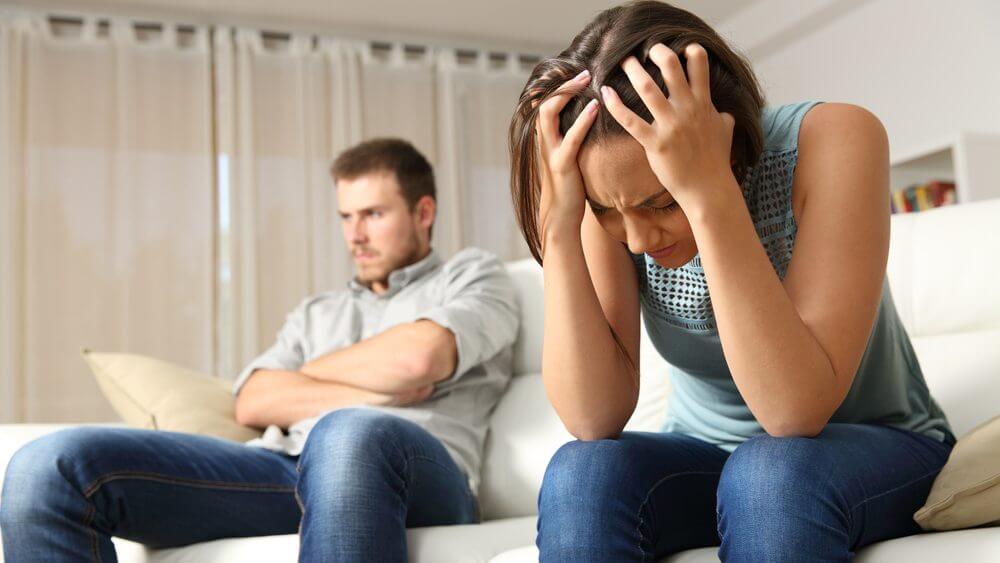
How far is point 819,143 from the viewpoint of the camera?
1007 millimetres

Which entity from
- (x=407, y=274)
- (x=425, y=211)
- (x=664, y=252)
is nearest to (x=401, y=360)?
(x=407, y=274)

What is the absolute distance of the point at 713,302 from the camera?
35.6 inches

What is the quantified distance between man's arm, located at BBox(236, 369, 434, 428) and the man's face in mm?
308

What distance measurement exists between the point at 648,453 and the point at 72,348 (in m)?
3.75

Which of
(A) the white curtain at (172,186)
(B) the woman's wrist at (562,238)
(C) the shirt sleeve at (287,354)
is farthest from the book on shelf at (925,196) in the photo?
(B) the woman's wrist at (562,238)

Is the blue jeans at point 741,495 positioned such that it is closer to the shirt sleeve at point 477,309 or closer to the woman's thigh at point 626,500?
the woman's thigh at point 626,500

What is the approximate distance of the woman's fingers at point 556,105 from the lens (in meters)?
0.96

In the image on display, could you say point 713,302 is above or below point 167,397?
above

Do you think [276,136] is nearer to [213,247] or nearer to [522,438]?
[213,247]

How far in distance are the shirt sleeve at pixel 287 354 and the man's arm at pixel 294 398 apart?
0.23ft

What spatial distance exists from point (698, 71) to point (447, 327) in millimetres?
932

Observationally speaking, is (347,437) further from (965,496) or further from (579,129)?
(965,496)

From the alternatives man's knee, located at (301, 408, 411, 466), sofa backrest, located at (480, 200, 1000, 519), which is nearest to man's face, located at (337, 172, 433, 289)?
sofa backrest, located at (480, 200, 1000, 519)

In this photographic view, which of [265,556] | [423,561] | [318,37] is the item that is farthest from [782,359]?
[318,37]
